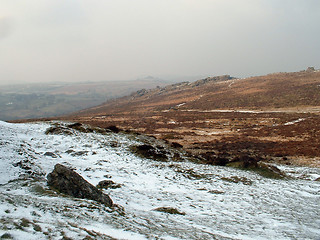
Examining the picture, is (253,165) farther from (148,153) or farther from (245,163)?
(148,153)

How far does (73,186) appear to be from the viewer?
29.7 ft

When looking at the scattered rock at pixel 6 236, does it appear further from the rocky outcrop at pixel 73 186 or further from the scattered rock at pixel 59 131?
the scattered rock at pixel 59 131

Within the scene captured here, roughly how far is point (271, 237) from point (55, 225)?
298 inches

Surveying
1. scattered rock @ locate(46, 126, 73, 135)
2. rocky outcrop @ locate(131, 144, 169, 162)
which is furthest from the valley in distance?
scattered rock @ locate(46, 126, 73, 135)

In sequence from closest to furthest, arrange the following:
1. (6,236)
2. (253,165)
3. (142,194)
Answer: (6,236) → (142,194) → (253,165)

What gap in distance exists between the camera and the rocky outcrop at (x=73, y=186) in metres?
8.77

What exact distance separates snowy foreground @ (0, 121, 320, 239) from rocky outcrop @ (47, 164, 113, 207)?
45 cm

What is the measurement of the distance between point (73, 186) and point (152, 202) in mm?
4009

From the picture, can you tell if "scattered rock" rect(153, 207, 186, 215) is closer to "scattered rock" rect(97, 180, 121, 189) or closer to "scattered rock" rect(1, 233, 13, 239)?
"scattered rock" rect(97, 180, 121, 189)

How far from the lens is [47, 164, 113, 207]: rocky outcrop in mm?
8766

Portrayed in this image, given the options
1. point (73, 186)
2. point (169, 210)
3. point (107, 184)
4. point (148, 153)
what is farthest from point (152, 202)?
point (148, 153)

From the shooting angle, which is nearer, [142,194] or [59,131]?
[142,194]

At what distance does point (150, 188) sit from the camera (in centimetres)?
1267

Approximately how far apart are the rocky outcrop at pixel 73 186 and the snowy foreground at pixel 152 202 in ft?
1.48
